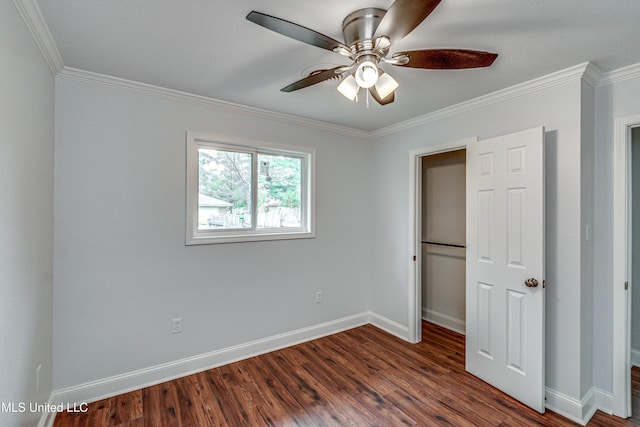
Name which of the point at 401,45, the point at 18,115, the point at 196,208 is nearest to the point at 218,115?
the point at 196,208

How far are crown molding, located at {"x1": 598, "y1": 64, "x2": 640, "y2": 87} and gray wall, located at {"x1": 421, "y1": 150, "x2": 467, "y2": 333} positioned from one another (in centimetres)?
137

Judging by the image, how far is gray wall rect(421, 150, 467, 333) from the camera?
3498mm

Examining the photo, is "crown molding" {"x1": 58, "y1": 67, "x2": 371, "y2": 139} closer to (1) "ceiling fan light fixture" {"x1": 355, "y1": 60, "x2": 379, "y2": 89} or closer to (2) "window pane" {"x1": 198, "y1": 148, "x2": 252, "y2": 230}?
(2) "window pane" {"x1": 198, "y1": 148, "x2": 252, "y2": 230}

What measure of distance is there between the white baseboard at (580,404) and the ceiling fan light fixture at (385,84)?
2387 millimetres

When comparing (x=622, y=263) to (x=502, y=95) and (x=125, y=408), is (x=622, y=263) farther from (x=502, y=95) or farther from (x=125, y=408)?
(x=125, y=408)

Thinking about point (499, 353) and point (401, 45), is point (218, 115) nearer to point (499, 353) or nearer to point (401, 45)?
point (401, 45)

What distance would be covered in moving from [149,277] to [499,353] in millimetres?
2845

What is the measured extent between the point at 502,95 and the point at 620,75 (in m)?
0.69

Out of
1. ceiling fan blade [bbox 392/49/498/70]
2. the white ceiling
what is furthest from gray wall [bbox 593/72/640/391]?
ceiling fan blade [bbox 392/49/498/70]

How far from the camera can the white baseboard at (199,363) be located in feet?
7.09

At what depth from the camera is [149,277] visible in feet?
7.88

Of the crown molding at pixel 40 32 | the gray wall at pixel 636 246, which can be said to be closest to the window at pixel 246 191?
the crown molding at pixel 40 32

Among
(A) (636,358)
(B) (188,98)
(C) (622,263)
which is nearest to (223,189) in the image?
(B) (188,98)

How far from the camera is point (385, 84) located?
1.65m
